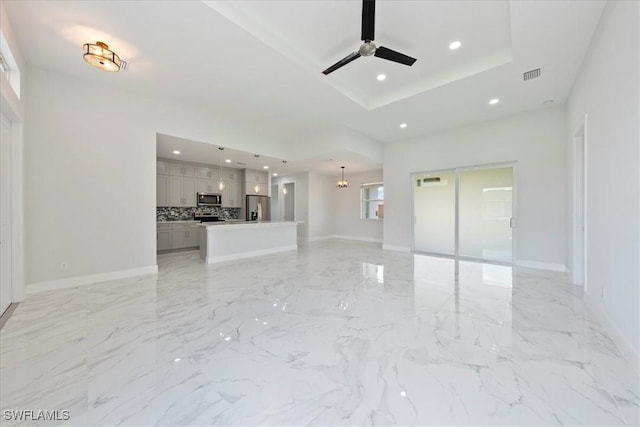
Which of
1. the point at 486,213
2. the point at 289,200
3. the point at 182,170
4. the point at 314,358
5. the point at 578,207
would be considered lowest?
the point at 314,358

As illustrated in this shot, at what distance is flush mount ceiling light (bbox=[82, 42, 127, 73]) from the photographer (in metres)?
2.92

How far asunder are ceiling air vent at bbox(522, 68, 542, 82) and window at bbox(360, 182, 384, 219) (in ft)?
18.3

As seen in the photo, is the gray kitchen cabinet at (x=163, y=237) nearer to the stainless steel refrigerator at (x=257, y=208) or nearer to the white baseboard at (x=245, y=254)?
the white baseboard at (x=245, y=254)

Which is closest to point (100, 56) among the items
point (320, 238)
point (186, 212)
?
point (186, 212)

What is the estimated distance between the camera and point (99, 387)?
5.49ft

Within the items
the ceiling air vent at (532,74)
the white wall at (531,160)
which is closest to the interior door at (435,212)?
the white wall at (531,160)

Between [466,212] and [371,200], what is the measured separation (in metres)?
3.84

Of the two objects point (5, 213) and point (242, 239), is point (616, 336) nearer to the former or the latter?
point (242, 239)

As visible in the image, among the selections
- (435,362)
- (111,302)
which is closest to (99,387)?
(111,302)

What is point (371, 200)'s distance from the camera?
31.3 feet

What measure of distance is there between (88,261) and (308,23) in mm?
4920

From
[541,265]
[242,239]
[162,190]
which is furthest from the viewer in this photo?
[162,190]

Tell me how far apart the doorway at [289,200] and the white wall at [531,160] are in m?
5.79

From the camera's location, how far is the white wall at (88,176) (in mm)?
3604
